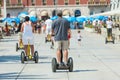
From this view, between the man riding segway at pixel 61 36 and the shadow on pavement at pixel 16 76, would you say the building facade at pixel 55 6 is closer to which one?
the man riding segway at pixel 61 36

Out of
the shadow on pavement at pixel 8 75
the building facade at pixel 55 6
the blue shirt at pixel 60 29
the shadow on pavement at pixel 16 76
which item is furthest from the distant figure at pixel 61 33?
the building facade at pixel 55 6

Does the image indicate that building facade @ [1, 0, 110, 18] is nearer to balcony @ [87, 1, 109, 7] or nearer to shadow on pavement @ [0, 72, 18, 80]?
balcony @ [87, 1, 109, 7]

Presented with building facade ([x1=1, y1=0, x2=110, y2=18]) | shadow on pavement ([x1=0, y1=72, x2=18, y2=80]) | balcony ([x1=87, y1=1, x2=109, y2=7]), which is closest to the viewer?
shadow on pavement ([x1=0, y1=72, x2=18, y2=80])

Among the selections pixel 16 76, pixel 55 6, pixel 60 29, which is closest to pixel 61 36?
pixel 60 29

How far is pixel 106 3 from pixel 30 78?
10402 cm

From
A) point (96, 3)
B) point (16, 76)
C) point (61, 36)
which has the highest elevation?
point (96, 3)

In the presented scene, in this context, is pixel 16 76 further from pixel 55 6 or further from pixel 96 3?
pixel 96 3

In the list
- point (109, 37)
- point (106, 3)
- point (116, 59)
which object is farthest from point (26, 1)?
point (116, 59)

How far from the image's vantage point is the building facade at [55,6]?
11779cm

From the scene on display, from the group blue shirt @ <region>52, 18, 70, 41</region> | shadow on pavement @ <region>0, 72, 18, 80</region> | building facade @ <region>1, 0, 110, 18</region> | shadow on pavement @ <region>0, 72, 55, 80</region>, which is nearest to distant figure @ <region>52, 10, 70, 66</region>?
blue shirt @ <region>52, 18, 70, 41</region>

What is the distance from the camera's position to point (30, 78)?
1475cm

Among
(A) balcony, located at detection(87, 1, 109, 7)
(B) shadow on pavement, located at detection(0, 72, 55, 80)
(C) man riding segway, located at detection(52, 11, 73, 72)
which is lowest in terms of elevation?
(B) shadow on pavement, located at detection(0, 72, 55, 80)

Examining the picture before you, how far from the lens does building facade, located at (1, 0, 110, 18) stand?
11779cm

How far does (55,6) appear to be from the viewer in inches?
4658
